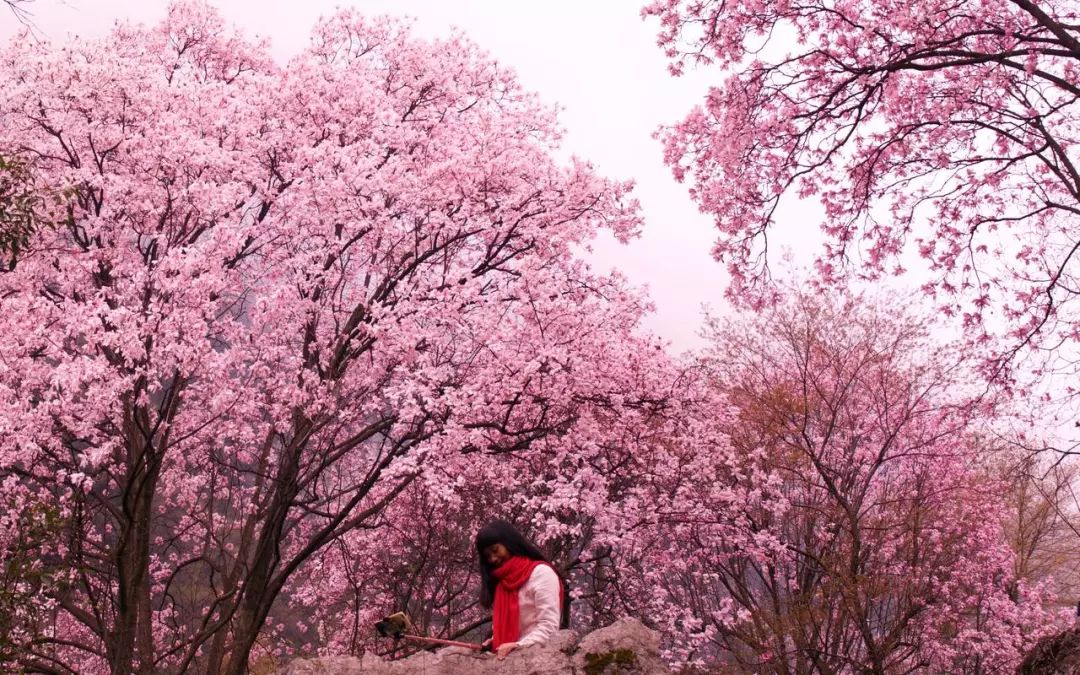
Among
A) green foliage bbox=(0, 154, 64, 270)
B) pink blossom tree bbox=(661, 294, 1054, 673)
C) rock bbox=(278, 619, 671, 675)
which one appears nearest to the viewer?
rock bbox=(278, 619, 671, 675)

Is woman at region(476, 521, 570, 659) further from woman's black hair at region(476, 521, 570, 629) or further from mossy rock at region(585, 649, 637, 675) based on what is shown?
mossy rock at region(585, 649, 637, 675)

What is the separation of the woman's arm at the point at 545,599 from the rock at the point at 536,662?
0.31 ft

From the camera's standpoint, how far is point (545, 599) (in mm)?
5234

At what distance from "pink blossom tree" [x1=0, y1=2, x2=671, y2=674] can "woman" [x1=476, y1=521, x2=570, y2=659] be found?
5.04m

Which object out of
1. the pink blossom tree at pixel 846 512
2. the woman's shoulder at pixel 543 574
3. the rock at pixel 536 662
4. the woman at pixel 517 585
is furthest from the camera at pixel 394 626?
the pink blossom tree at pixel 846 512

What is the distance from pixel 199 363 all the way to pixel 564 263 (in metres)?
5.54

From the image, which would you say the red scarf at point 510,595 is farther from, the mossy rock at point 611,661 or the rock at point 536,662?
the mossy rock at point 611,661

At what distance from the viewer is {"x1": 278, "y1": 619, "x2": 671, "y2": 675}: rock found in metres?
4.93

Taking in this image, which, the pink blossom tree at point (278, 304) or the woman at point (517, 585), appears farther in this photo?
the pink blossom tree at point (278, 304)

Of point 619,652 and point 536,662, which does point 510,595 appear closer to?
point 536,662

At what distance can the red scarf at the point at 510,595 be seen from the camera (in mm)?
5324

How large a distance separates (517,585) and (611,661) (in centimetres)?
73

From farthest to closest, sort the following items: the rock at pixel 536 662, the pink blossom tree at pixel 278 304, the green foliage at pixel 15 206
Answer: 1. the pink blossom tree at pixel 278 304
2. the green foliage at pixel 15 206
3. the rock at pixel 536 662

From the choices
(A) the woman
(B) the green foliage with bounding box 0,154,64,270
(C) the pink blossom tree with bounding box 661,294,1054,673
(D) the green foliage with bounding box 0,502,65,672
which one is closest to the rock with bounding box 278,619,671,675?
(A) the woman
